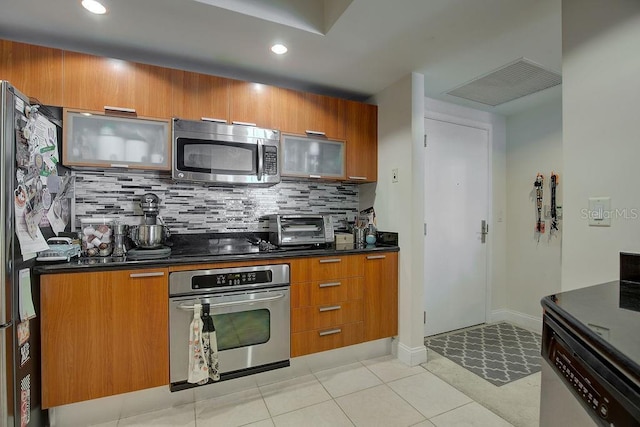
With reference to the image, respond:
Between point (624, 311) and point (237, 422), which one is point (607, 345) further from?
point (237, 422)

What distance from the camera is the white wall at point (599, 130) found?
4.03 ft

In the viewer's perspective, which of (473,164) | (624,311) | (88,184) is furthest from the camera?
(473,164)

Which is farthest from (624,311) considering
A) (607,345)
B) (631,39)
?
(631,39)

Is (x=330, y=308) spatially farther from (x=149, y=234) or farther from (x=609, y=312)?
(x=609, y=312)

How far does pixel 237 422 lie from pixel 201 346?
48 centimetres

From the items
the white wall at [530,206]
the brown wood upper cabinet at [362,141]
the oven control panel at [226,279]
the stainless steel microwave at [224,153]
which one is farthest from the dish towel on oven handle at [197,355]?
the white wall at [530,206]

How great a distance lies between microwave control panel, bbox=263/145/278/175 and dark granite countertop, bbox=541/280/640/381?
1901 mm

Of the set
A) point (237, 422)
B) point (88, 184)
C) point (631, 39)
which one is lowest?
point (237, 422)

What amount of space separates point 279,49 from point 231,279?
1.63 metres

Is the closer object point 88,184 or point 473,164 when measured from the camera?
point 88,184

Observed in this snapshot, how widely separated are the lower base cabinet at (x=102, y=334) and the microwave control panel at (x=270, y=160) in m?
1.05

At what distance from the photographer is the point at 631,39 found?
1.23 meters

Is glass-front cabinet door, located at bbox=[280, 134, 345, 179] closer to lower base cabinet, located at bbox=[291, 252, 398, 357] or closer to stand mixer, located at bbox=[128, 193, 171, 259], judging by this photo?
lower base cabinet, located at bbox=[291, 252, 398, 357]

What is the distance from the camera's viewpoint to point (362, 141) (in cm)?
274
